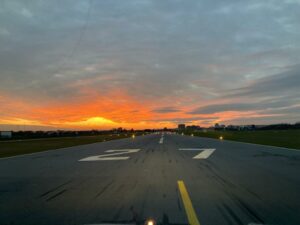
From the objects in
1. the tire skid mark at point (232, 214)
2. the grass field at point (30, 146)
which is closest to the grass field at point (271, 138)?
the tire skid mark at point (232, 214)

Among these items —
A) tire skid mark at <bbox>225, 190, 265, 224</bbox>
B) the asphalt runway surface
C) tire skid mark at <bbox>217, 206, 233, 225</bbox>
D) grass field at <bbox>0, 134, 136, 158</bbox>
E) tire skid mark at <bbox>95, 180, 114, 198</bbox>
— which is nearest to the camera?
tire skid mark at <bbox>217, 206, 233, 225</bbox>

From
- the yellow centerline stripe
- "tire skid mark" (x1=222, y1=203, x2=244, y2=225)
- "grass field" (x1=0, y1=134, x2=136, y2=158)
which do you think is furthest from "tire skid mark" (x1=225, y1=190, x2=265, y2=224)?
"grass field" (x1=0, y1=134, x2=136, y2=158)

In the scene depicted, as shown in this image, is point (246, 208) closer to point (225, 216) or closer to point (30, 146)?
point (225, 216)

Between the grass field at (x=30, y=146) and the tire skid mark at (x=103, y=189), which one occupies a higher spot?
the grass field at (x=30, y=146)

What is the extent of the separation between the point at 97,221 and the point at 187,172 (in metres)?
6.07

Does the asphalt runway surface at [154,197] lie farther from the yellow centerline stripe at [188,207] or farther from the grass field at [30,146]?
the grass field at [30,146]

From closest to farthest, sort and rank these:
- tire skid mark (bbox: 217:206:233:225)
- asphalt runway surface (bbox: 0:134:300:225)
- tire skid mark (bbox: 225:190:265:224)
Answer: tire skid mark (bbox: 217:206:233:225) < tire skid mark (bbox: 225:190:265:224) < asphalt runway surface (bbox: 0:134:300:225)

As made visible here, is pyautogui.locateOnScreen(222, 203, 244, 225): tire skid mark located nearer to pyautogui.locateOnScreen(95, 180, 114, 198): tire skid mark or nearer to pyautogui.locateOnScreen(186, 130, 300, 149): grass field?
pyautogui.locateOnScreen(95, 180, 114, 198): tire skid mark

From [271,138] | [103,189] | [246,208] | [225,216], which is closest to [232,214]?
[225,216]

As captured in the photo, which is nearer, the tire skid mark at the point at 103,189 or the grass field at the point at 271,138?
the tire skid mark at the point at 103,189

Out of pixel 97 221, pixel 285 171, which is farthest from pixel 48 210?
pixel 285 171

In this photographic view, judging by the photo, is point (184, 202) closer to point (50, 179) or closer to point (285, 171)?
point (50, 179)

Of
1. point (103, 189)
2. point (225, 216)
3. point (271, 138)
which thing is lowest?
point (225, 216)

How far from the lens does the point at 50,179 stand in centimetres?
959
